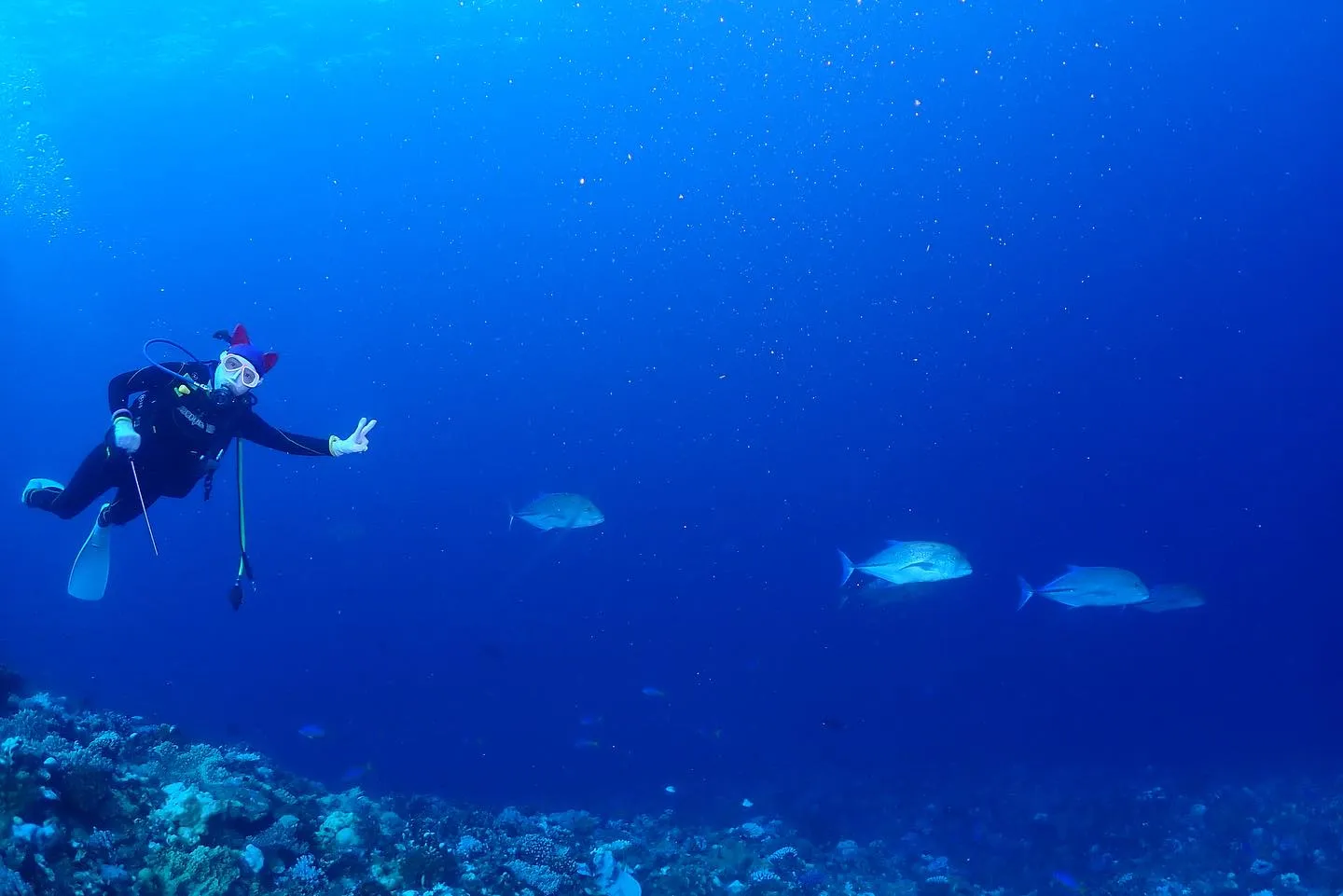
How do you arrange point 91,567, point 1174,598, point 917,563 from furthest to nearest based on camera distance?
1. point 1174,598
2. point 917,563
3. point 91,567

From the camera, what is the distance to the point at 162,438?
6.46 metres

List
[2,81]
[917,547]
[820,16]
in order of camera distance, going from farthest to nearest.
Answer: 1. [820,16]
2. [2,81]
3. [917,547]

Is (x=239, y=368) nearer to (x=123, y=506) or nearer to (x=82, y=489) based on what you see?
(x=123, y=506)

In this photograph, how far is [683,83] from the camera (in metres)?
45.2

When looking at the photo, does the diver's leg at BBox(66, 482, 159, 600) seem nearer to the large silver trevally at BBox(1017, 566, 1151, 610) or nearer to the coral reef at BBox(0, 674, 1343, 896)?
the coral reef at BBox(0, 674, 1343, 896)

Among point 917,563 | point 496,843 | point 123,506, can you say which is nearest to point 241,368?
point 123,506

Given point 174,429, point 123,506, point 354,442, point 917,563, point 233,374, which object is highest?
point 233,374

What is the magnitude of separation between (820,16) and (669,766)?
35.5 meters

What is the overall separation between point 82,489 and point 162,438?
3.48 ft

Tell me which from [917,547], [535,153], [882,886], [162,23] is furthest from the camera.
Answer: [535,153]

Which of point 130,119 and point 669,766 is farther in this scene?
point 130,119

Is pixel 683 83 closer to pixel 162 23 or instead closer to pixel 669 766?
pixel 162 23

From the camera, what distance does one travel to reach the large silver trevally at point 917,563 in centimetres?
811

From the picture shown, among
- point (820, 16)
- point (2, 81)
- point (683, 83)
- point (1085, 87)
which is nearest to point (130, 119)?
point (2, 81)
